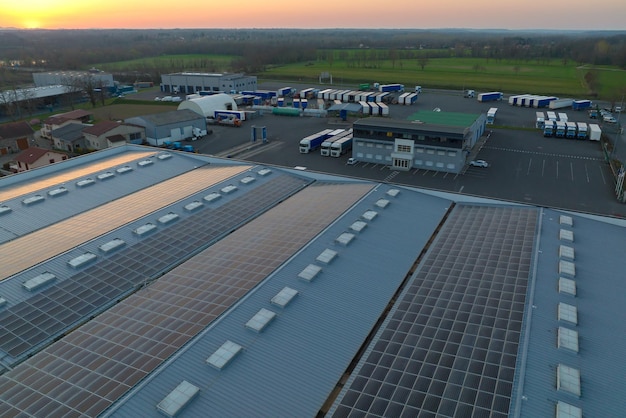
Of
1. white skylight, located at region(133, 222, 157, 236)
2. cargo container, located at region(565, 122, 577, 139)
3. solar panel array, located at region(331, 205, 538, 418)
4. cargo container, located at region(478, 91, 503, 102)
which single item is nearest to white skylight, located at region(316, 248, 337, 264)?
solar panel array, located at region(331, 205, 538, 418)

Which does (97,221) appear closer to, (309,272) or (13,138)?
(309,272)

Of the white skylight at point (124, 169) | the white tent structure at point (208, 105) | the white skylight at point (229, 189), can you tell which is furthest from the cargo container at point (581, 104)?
the white skylight at point (124, 169)

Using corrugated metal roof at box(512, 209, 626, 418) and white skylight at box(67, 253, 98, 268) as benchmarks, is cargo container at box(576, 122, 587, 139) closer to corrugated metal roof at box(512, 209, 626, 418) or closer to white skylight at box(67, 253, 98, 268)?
corrugated metal roof at box(512, 209, 626, 418)

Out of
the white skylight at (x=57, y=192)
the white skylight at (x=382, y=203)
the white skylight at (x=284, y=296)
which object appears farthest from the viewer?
→ the white skylight at (x=57, y=192)

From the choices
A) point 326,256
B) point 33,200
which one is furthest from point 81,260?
point 326,256

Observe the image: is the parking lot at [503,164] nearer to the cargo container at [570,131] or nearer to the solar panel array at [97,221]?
the cargo container at [570,131]

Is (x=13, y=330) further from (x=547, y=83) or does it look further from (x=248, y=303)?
(x=547, y=83)
